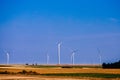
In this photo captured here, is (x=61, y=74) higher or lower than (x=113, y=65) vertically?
lower

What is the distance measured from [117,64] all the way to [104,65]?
25.6 ft

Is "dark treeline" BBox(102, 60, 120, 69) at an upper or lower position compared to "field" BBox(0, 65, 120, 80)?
upper

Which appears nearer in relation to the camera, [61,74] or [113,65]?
[61,74]

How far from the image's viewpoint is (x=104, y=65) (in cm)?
11444

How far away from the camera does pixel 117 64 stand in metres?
107

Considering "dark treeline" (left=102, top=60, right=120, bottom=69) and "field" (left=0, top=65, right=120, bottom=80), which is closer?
"field" (left=0, top=65, right=120, bottom=80)

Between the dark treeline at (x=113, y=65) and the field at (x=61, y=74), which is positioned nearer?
the field at (x=61, y=74)

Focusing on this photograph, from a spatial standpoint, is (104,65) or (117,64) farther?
(104,65)

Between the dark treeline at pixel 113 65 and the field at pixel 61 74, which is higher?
the dark treeline at pixel 113 65
